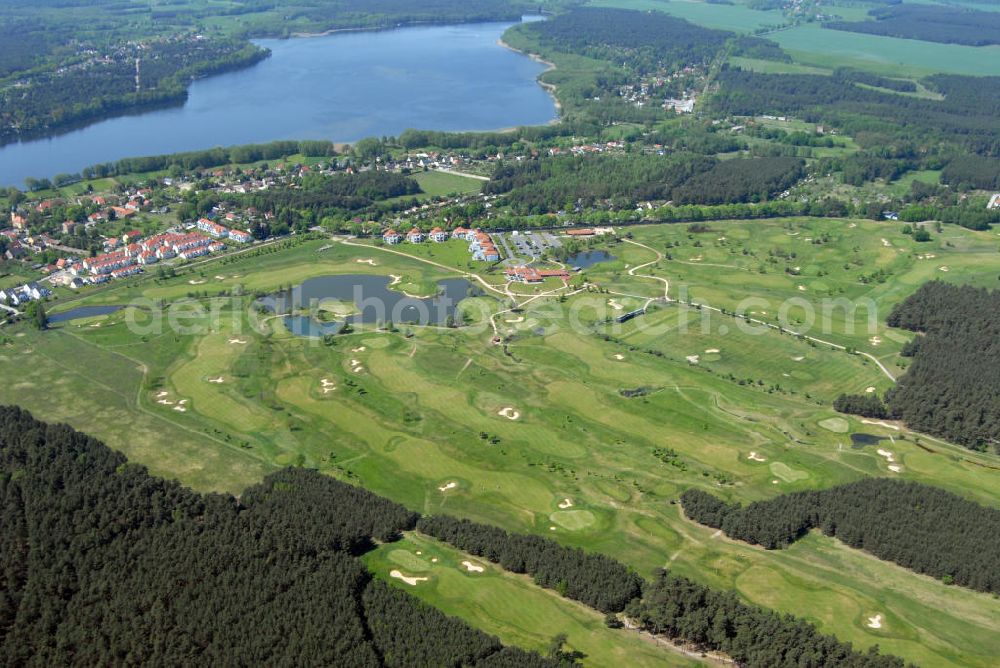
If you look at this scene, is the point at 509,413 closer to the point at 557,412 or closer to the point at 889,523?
the point at 557,412

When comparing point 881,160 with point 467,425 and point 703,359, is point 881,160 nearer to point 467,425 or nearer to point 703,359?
point 703,359

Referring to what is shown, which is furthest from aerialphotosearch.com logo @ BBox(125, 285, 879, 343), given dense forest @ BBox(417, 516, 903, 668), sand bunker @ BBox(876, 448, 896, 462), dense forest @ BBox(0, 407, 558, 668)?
dense forest @ BBox(417, 516, 903, 668)

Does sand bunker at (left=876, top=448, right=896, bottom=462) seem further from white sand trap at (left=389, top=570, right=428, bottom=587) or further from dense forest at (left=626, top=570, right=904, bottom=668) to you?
white sand trap at (left=389, top=570, right=428, bottom=587)

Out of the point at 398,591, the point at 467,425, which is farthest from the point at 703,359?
the point at 398,591

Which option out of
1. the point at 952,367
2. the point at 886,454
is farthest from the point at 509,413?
the point at 952,367

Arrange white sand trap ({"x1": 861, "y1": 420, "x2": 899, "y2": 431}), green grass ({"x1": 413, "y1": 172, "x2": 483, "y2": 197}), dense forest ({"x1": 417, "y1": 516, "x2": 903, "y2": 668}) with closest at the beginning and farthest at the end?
dense forest ({"x1": 417, "y1": 516, "x2": 903, "y2": 668}) < white sand trap ({"x1": 861, "y1": 420, "x2": 899, "y2": 431}) < green grass ({"x1": 413, "y1": 172, "x2": 483, "y2": 197})

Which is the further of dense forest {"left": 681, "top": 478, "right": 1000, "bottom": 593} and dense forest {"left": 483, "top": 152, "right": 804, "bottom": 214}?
dense forest {"left": 483, "top": 152, "right": 804, "bottom": 214}

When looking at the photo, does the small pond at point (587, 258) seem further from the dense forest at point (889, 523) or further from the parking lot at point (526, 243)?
the dense forest at point (889, 523)
